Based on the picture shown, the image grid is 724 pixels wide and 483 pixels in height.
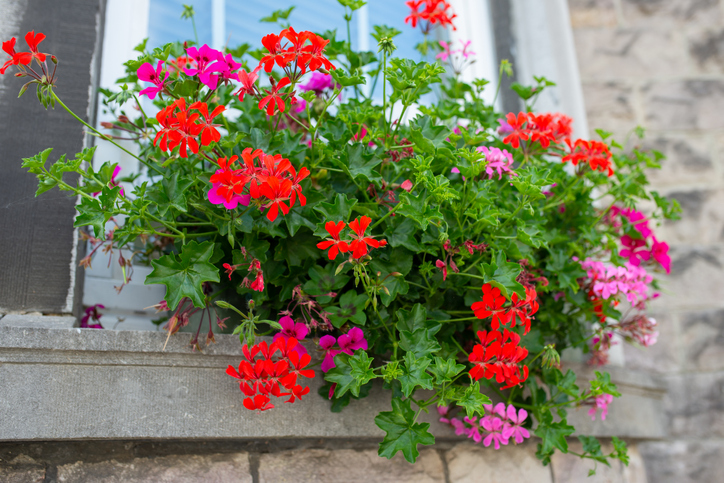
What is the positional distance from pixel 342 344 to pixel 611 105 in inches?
75.8

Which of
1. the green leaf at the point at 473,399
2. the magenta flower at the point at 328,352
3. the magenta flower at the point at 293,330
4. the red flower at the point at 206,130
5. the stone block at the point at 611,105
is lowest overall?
the green leaf at the point at 473,399

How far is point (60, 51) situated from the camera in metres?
1.43

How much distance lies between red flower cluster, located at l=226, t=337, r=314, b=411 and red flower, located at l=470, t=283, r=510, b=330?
36cm

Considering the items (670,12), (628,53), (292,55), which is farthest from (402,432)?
→ (670,12)

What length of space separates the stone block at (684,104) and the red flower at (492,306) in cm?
180

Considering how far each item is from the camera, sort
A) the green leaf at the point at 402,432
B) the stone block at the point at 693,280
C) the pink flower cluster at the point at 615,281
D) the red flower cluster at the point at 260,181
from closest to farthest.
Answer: the red flower cluster at the point at 260,181 < the green leaf at the point at 402,432 < the pink flower cluster at the point at 615,281 < the stone block at the point at 693,280

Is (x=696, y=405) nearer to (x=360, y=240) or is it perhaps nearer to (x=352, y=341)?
(x=352, y=341)

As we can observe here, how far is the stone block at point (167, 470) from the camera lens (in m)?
1.16

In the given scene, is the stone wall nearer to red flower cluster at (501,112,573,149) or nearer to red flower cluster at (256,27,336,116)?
red flower cluster at (501,112,573,149)

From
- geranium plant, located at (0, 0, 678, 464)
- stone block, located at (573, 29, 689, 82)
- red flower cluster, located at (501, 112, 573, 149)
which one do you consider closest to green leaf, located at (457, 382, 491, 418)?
geranium plant, located at (0, 0, 678, 464)

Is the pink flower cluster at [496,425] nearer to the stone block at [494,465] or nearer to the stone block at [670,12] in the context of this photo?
the stone block at [494,465]

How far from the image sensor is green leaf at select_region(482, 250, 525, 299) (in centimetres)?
106

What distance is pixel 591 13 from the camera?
8.36ft

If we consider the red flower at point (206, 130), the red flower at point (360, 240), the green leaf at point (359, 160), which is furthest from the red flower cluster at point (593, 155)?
the red flower at point (206, 130)
